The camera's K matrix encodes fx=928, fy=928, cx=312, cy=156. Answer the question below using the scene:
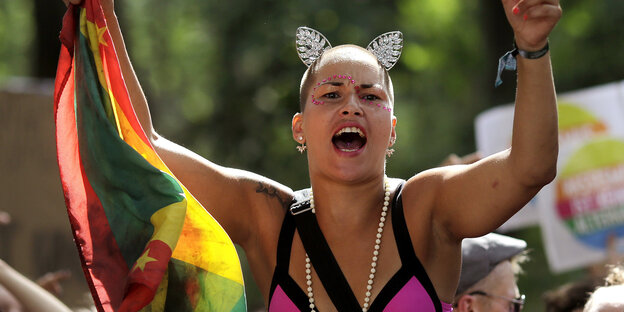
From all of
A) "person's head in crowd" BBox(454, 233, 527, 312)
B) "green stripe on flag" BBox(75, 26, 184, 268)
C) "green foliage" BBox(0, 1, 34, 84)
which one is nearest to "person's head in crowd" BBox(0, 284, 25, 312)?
"green stripe on flag" BBox(75, 26, 184, 268)

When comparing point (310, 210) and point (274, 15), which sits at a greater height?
point (274, 15)

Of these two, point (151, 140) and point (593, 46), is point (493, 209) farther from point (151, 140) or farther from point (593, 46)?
point (593, 46)

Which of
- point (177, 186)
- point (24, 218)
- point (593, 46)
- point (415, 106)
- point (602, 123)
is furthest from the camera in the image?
point (415, 106)

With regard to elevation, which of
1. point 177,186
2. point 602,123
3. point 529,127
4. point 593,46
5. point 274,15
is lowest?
point 177,186

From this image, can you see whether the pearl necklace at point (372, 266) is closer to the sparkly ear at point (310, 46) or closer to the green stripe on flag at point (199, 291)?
the green stripe on flag at point (199, 291)

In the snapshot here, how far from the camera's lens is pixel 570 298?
4.54 m

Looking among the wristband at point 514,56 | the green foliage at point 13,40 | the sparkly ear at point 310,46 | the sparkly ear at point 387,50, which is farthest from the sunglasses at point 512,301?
the green foliage at point 13,40

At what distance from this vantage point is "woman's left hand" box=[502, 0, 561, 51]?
2469 millimetres

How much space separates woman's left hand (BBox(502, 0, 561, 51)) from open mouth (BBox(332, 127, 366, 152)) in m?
0.71

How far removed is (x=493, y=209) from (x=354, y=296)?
1.80 ft

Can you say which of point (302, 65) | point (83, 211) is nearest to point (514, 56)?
point (83, 211)

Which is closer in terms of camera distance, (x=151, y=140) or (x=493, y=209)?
(x=493, y=209)

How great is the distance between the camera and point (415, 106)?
18.4 meters

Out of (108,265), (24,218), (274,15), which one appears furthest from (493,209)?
(274,15)
